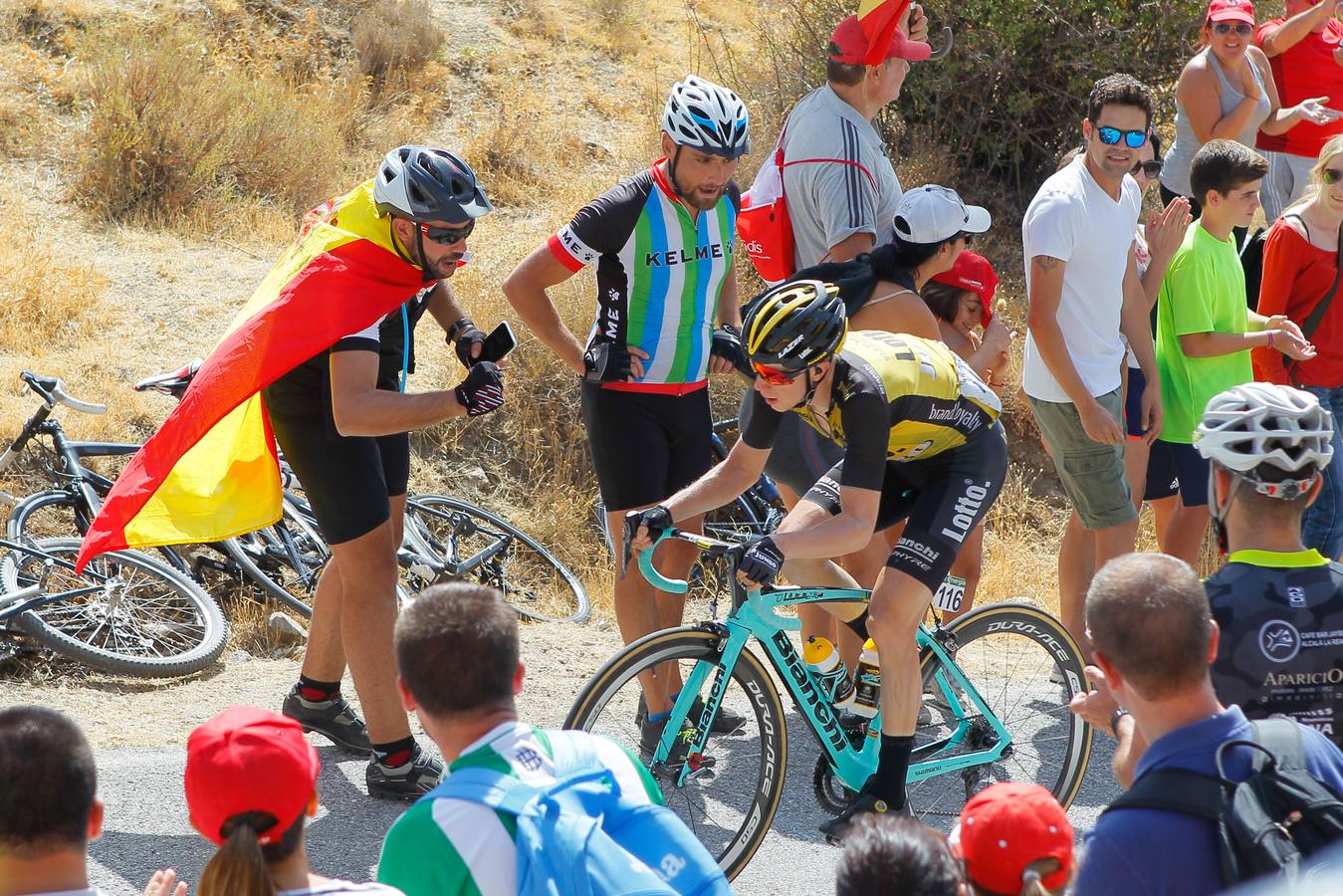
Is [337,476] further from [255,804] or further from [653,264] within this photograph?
[255,804]

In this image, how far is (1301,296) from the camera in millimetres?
6602

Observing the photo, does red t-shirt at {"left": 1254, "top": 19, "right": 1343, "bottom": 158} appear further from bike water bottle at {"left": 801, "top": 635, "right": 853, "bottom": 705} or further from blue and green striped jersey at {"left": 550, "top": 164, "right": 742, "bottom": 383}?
bike water bottle at {"left": 801, "top": 635, "right": 853, "bottom": 705}

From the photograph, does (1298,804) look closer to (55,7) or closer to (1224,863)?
(1224,863)

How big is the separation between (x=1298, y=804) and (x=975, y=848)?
55 cm

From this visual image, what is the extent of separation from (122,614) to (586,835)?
177 inches

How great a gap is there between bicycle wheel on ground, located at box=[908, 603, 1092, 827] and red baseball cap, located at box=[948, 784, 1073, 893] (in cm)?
252

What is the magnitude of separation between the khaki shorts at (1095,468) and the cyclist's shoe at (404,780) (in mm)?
2951

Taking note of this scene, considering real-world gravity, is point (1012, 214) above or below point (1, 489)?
above


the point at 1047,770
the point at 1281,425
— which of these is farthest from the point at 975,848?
the point at 1047,770

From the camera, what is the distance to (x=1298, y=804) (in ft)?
7.84

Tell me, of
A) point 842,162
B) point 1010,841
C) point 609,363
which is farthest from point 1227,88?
point 1010,841

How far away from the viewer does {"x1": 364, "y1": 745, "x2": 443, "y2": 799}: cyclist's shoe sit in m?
4.96

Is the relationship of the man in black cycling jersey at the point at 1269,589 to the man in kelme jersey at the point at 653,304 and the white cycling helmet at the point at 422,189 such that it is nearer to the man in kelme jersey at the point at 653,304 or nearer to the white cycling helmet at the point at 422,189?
the man in kelme jersey at the point at 653,304

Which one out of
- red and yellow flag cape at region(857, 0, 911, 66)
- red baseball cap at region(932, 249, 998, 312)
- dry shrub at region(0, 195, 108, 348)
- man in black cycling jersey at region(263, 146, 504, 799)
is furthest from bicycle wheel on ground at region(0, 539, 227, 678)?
red and yellow flag cape at region(857, 0, 911, 66)
